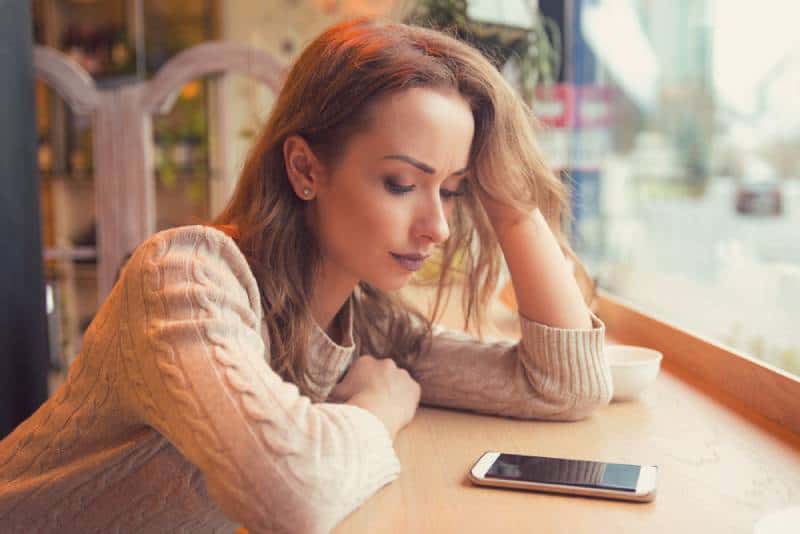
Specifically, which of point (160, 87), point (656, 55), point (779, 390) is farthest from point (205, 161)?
point (779, 390)

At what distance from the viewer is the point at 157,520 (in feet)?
2.95

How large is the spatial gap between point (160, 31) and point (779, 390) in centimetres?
436

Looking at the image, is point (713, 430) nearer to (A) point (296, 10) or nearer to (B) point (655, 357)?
(B) point (655, 357)

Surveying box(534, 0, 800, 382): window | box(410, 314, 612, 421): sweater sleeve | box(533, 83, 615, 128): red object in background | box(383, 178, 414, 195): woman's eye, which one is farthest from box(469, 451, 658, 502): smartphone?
box(533, 83, 615, 128): red object in background

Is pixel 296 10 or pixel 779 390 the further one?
pixel 296 10

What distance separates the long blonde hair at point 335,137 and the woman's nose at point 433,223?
129 mm

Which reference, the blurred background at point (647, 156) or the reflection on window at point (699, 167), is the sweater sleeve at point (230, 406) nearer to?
the blurred background at point (647, 156)

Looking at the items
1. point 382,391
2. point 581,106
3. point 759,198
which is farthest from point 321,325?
point 581,106

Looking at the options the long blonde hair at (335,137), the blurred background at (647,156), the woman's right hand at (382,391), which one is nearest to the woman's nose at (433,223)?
the long blonde hair at (335,137)

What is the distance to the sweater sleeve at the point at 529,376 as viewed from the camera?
3.57 feet

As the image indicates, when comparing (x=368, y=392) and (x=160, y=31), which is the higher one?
(x=160, y=31)

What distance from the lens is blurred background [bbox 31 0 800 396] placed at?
1.52 m

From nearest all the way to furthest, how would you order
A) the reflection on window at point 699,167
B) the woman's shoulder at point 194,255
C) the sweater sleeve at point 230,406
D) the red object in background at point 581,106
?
the sweater sleeve at point 230,406
the woman's shoulder at point 194,255
the reflection on window at point 699,167
the red object in background at point 581,106

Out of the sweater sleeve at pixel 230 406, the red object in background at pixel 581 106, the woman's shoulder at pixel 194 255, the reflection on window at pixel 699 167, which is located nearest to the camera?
the sweater sleeve at pixel 230 406
